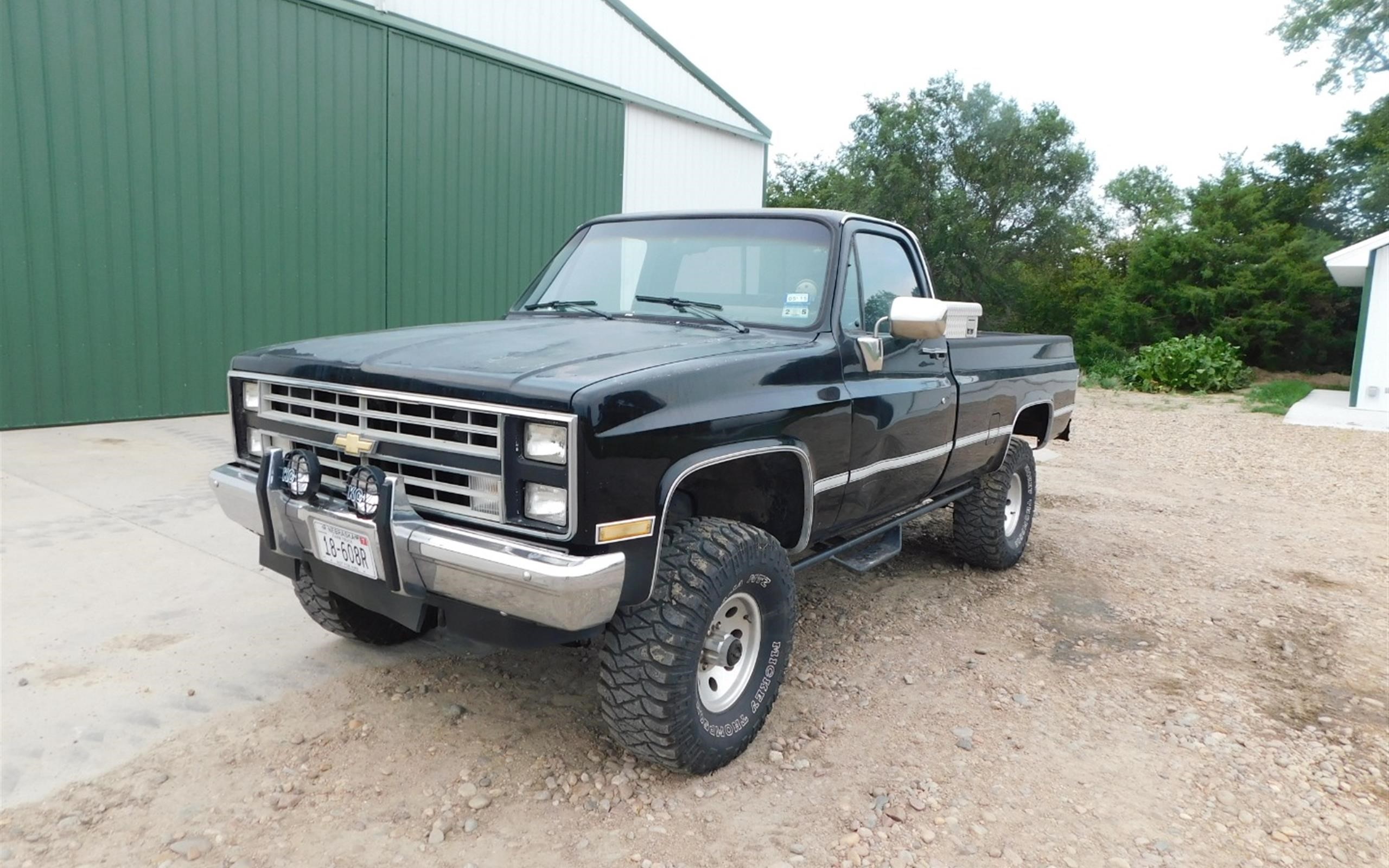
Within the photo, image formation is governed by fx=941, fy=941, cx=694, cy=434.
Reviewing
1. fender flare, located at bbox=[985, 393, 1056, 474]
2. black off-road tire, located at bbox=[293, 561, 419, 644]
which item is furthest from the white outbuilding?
black off-road tire, located at bbox=[293, 561, 419, 644]

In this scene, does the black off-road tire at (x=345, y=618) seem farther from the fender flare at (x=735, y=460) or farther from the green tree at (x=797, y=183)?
the green tree at (x=797, y=183)

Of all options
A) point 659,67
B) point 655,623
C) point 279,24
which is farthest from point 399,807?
point 659,67

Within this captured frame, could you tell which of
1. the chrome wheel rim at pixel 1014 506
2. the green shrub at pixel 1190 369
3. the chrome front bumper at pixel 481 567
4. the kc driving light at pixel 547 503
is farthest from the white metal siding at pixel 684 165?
the green shrub at pixel 1190 369

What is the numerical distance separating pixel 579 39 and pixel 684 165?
104 inches

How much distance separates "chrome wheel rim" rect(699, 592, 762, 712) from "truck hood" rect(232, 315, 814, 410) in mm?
870

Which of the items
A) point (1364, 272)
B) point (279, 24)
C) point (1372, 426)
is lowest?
point (1372, 426)

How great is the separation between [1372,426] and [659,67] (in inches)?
461

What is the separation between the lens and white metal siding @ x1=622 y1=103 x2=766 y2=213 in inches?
522

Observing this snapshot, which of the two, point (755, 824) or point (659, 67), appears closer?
point (755, 824)

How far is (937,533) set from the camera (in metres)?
6.21

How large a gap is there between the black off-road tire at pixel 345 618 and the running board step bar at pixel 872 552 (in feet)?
6.18

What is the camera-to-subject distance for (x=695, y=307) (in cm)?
385

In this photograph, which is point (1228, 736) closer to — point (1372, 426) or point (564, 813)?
point (564, 813)

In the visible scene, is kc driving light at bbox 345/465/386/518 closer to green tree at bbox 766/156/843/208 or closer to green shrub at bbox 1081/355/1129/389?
green shrub at bbox 1081/355/1129/389
